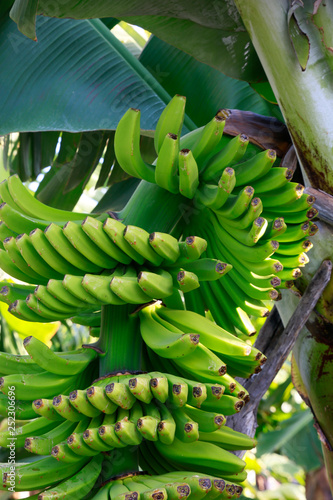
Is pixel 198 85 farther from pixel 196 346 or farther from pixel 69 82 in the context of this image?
pixel 196 346

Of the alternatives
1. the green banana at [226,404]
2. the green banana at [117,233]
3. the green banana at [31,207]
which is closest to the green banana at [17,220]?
the green banana at [31,207]

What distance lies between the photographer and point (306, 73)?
27.8 inches

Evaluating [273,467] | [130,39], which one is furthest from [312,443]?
[130,39]

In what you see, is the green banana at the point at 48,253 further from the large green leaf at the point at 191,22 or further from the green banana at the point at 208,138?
the large green leaf at the point at 191,22

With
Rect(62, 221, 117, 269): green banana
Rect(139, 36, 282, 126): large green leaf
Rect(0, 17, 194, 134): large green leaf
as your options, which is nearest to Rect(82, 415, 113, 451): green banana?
Rect(62, 221, 117, 269): green banana

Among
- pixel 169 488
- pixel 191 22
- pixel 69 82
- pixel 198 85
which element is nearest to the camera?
pixel 169 488

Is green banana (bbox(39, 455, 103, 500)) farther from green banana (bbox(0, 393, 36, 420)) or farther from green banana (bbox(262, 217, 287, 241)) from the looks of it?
green banana (bbox(262, 217, 287, 241))

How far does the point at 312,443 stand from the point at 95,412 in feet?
7.11

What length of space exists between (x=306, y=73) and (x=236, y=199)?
254 mm

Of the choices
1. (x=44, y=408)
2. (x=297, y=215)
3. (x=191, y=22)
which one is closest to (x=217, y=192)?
(x=297, y=215)

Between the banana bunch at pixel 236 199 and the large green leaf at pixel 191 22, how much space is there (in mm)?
269

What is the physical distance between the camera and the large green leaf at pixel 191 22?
756 mm

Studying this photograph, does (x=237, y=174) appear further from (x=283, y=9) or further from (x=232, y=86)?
(x=232, y=86)

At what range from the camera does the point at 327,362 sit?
714 mm
